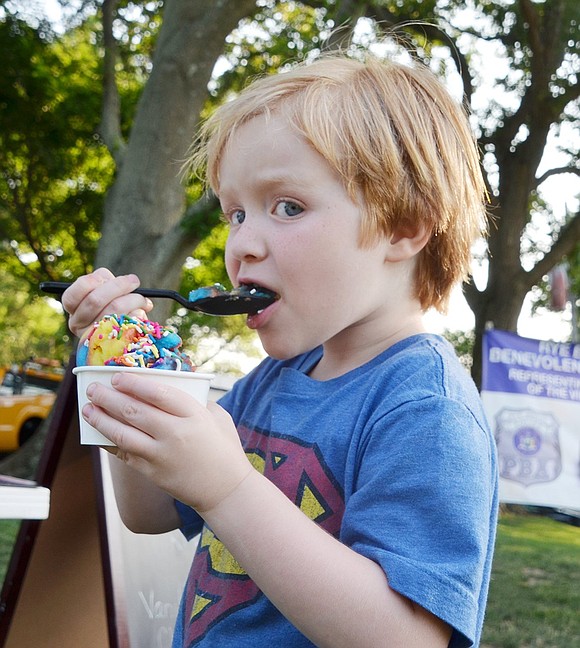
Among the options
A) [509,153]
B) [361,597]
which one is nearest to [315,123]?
[361,597]

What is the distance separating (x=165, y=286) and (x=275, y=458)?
6.21 metres

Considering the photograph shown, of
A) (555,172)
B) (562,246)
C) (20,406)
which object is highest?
(555,172)

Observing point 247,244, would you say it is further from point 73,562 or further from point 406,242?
point 73,562

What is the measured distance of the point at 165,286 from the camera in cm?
756

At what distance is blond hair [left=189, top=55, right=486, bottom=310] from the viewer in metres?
1.44

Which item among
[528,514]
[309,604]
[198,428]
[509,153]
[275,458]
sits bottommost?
[528,514]

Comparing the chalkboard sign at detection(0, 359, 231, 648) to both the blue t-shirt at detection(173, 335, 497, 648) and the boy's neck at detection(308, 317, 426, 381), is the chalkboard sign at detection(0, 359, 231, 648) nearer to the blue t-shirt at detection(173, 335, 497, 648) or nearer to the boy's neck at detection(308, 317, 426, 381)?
the blue t-shirt at detection(173, 335, 497, 648)

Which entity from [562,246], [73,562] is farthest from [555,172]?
[73,562]

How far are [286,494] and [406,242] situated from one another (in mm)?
525

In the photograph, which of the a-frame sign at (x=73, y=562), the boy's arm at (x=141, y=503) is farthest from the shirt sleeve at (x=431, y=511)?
the a-frame sign at (x=73, y=562)

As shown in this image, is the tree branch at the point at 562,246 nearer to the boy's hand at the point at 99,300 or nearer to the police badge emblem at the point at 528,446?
the police badge emblem at the point at 528,446

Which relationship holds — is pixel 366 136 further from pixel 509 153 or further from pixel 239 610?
pixel 509 153

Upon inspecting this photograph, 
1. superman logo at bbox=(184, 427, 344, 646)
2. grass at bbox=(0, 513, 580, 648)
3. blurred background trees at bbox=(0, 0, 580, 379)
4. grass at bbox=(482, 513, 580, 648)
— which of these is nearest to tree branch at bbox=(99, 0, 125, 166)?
blurred background trees at bbox=(0, 0, 580, 379)

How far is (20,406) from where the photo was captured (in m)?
16.1
